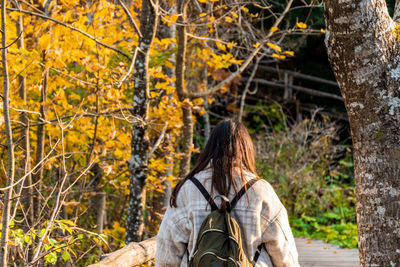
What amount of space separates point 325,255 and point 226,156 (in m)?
5.12

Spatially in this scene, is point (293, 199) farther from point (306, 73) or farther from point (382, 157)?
point (382, 157)

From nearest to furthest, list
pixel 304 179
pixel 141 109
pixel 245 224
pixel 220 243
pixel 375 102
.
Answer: pixel 220 243 < pixel 245 224 < pixel 375 102 < pixel 141 109 < pixel 304 179

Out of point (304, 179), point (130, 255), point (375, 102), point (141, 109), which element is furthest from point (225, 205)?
point (304, 179)

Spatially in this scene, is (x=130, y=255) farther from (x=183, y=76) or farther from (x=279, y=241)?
(x=183, y=76)

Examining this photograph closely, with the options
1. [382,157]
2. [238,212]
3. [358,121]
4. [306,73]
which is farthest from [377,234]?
[306,73]

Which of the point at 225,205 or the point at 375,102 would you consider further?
the point at 375,102

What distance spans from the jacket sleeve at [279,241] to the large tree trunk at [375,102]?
2.15 feet

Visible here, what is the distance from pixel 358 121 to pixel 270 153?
28.1 ft

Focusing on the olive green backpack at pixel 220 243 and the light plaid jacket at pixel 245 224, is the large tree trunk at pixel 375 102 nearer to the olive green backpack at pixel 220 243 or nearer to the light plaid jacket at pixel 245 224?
the light plaid jacket at pixel 245 224

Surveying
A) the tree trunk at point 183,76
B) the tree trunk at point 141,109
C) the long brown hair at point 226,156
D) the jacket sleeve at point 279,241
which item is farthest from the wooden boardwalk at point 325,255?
the long brown hair at point 226,156

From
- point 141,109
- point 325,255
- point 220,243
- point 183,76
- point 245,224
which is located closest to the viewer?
point 220,243

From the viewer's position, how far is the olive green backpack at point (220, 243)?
2473 mm

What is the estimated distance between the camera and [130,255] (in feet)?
14.5

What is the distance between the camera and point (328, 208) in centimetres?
1153
